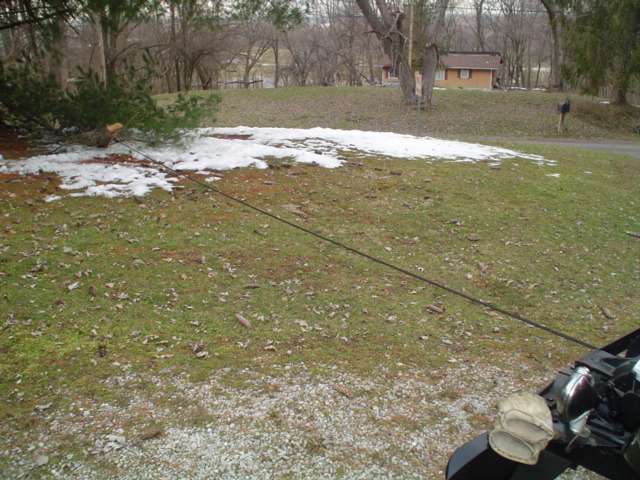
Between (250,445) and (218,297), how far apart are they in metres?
1.88

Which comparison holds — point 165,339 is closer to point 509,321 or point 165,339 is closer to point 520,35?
point 509,321

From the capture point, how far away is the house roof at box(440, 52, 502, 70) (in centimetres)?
4997

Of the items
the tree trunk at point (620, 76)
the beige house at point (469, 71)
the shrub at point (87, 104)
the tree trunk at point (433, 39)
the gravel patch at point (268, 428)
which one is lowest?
the gravel patch at point (268, 428)

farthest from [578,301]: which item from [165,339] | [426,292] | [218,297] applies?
[165,339]

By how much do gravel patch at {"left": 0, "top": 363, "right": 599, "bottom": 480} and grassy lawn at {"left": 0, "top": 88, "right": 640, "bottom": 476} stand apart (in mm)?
105

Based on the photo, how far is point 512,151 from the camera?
11.7m

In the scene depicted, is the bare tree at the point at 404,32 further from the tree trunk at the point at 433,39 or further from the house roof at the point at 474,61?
the house roof at the point at 474,61

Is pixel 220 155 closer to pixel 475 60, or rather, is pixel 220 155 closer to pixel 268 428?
pixel 268 428

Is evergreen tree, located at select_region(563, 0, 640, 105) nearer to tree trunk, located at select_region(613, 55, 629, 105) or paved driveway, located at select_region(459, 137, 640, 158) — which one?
tree trunk, located at select_region(613, 55, 629, 105)

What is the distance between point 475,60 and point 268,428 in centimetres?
5301

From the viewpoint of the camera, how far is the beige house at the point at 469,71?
5016 centimetres

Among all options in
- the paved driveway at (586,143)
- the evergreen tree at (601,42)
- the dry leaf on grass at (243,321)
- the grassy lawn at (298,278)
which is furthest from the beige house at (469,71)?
the dry leaf on grass at (243,321)

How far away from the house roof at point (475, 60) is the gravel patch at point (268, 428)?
50.9 meters

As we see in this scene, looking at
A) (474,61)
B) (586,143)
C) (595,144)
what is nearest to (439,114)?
(586,143)
